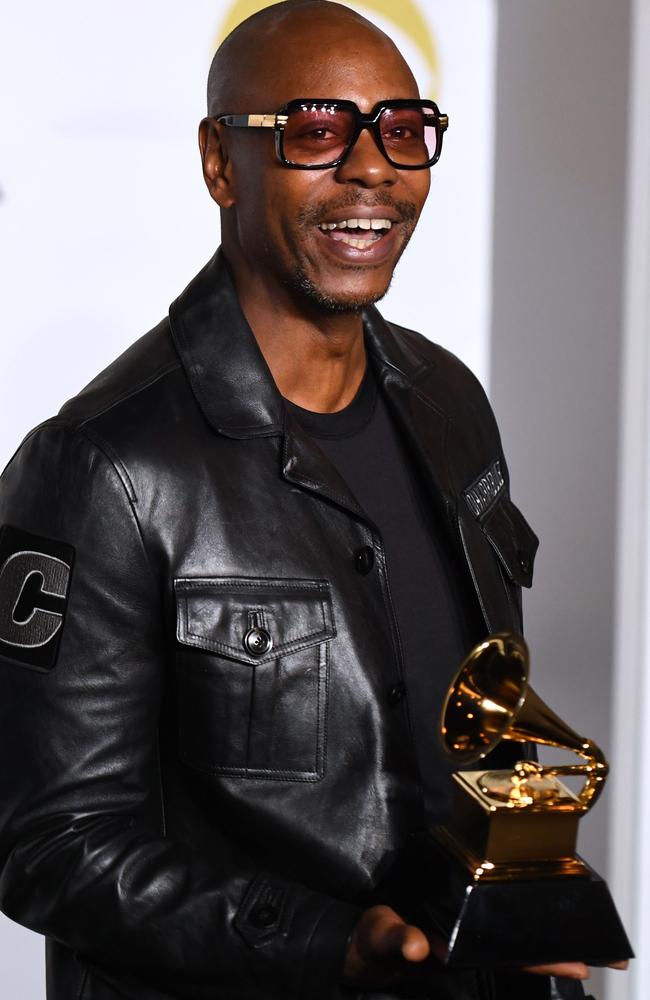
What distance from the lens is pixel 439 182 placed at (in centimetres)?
341

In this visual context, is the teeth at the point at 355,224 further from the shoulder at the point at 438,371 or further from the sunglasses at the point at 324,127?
the shoulder at the point at 438,371

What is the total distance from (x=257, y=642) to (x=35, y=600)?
286 mm

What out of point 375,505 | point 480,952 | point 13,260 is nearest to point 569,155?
point 13,260

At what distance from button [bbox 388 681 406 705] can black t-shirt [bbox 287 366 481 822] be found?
Result: 42 mm

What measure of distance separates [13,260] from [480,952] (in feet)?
6.17

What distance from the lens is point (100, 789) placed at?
1.82 m

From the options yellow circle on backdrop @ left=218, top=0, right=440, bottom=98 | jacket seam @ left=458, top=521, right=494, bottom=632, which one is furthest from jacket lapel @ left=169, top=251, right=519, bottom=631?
yellow circle on backdrop @ left=218, top=0, right=440, bottom=98

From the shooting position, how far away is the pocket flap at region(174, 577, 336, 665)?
1.85 m

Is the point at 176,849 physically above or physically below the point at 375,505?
below

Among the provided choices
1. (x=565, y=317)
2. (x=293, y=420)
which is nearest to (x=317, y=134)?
(x=293, y=420)

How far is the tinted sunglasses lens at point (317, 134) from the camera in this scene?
1.93 m

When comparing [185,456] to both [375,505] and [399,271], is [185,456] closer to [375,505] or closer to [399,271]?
[375,505]

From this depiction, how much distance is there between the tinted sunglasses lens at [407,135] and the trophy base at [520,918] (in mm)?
921

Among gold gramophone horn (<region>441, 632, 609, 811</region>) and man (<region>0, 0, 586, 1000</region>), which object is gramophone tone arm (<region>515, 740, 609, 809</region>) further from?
man (<region>0, 0, 586, 1000</region>)
